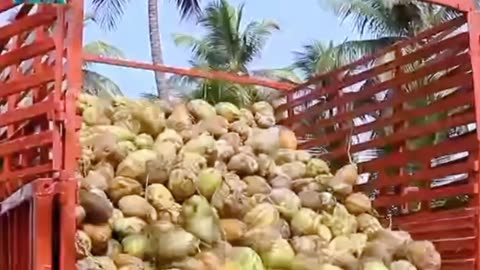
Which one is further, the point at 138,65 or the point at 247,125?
the point at 138,65

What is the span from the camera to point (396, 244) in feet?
10.2

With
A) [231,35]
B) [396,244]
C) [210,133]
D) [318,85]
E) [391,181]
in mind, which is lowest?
[396,244]

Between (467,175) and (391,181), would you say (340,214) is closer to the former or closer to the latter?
(391,181)

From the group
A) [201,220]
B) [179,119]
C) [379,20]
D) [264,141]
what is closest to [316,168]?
[264,141]

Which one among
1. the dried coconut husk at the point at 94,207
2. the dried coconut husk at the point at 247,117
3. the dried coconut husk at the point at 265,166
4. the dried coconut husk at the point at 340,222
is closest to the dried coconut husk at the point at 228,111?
the dried coconut husk at the point at 247,117

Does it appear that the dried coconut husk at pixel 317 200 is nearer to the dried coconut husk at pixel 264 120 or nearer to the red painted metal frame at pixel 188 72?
the dried coconut husk at pixel 264 120

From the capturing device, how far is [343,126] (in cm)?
378

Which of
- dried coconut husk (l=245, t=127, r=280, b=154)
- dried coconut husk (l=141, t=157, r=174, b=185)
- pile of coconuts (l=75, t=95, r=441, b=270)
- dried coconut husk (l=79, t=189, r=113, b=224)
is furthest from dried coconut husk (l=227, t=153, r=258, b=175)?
dried coconut husk (l=79, t=189, r=113, b=224)

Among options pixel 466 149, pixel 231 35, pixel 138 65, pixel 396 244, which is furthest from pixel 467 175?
pixel 231 35

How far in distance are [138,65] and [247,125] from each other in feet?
2.63

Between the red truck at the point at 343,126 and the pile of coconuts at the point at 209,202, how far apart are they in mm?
138

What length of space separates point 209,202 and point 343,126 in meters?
1.05

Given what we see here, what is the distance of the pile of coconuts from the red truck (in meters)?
0.14

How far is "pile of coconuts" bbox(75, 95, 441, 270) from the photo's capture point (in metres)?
2.66
